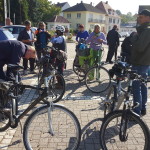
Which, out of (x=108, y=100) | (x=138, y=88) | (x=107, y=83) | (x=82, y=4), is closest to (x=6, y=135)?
(x=108, y=100)

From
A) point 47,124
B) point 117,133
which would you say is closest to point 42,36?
point 47,124

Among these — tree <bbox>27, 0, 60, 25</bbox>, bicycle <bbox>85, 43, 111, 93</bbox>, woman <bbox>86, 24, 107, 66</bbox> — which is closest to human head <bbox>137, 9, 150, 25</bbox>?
bicycle <bbox>85, 43, 111, 93</bbox>

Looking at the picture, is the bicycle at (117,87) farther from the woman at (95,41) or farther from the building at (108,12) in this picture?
the building at (108,12)

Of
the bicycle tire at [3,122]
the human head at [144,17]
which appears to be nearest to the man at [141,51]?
the human head at [144,17]

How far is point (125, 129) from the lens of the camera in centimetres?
310

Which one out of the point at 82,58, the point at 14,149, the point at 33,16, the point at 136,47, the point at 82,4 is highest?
the point at 82,4

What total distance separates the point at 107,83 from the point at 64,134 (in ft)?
10.5

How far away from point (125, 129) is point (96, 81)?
11.1ft

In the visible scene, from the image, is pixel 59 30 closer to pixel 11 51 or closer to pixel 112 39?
pixel 11 51

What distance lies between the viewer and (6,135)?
3789mm

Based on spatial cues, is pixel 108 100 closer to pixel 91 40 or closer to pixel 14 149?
pixel 14 149

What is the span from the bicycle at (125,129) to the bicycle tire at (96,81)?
2819mm

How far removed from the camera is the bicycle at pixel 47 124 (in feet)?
9.97

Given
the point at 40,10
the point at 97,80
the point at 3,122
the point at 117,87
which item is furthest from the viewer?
the point at 40,10
